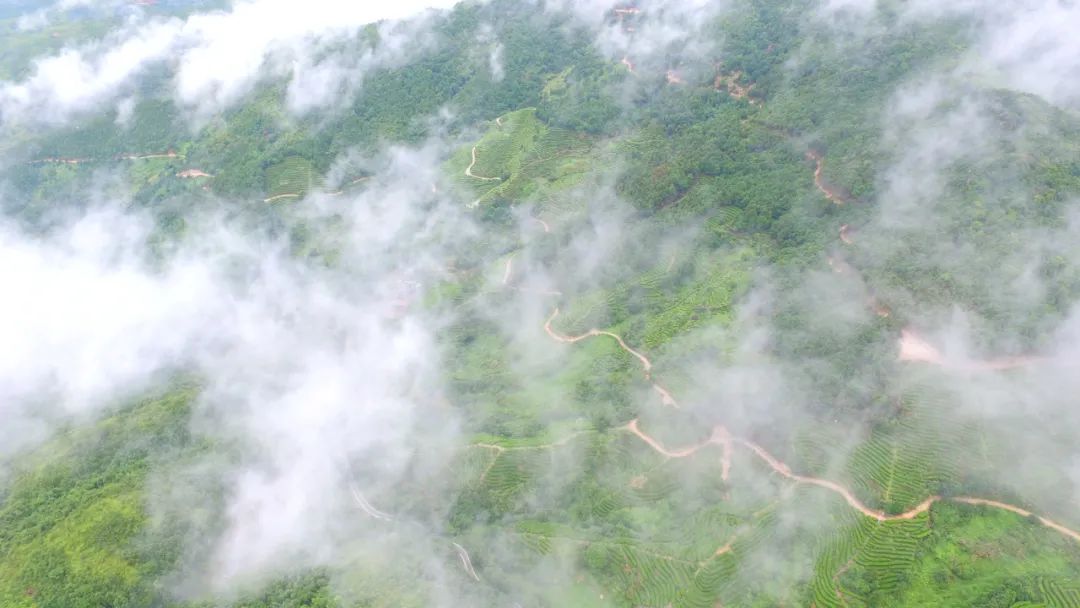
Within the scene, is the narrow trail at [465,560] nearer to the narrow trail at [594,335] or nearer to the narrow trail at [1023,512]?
the narrow trail at [594,335]

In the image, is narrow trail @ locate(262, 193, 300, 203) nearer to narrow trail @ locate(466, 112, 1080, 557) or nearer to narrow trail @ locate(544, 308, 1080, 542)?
narrow trail @ locate(466, 112, 1080, 557)

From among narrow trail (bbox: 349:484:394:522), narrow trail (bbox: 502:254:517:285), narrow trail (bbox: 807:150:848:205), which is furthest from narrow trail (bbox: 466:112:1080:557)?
narrow trail (bbox: 502:254:517:285)

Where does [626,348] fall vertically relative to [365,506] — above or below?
below

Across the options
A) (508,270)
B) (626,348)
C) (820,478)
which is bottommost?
(508,270)

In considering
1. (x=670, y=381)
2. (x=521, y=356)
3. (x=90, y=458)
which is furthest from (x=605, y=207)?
(x=90, y=458)

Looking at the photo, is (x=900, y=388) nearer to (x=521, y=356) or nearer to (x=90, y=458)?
(x=521, y=356)

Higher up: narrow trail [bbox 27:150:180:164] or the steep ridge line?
narrow trail [bbox 27:150:180:164]

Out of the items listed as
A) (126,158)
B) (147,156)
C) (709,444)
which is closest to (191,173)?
(147,156)

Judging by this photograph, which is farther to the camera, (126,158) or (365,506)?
(126,158)

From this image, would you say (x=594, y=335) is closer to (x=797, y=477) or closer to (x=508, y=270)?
(x=508, y=270)
